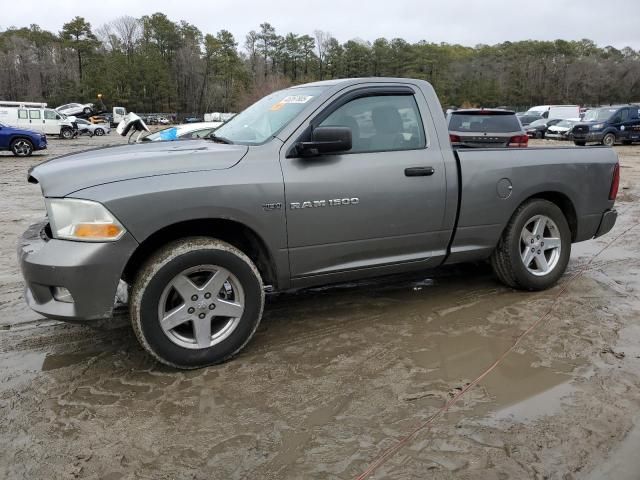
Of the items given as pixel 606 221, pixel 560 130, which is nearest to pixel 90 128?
pixel 560 130

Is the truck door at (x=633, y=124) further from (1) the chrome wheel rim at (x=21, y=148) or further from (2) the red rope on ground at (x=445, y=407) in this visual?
(1) the chrome wheel rim at (x=21, y=148)

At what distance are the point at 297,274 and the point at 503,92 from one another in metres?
111

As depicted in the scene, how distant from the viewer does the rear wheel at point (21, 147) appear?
20.0m

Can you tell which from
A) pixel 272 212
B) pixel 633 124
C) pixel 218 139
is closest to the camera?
pixel 272 212

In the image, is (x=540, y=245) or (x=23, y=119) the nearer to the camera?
(x=540, y=245)

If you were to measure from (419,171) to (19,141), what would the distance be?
66.6 ft

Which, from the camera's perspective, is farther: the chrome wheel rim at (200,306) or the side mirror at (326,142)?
the side mirror at (326,142)

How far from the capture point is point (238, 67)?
105m

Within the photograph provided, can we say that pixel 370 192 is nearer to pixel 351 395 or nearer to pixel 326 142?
pixel 326 142

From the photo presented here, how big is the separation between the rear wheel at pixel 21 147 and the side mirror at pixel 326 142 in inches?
792

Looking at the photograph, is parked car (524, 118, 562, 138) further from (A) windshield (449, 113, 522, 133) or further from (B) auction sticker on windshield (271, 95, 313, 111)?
(B) auction sticker on windshield (271, 95, 313, 111)

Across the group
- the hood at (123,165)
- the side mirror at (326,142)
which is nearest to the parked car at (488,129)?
the side mirror at (326,142)

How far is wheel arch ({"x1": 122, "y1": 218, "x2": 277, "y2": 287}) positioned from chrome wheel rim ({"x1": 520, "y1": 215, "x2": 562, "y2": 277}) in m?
2.32

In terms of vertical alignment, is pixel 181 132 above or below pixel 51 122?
below
